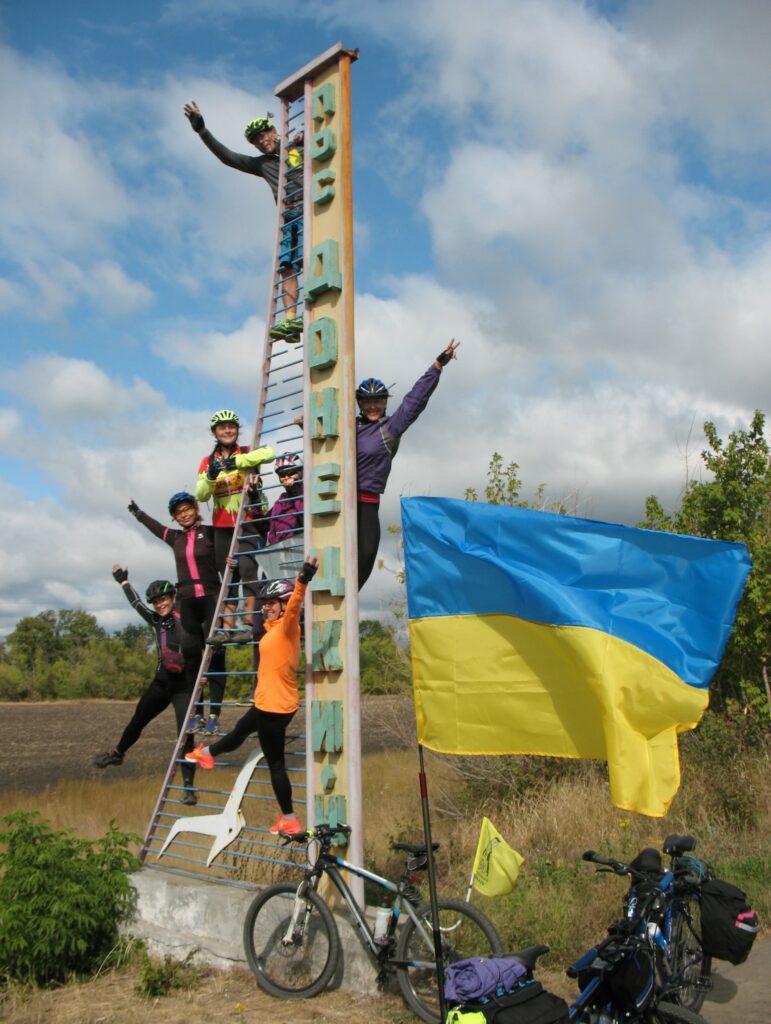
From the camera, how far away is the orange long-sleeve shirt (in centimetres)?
695

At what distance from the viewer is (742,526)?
41.0 feet

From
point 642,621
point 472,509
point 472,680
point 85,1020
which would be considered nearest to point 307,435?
point 472,509

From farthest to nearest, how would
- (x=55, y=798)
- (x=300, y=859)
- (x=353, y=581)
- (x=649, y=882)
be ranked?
(x=55, y=798) → (x=300, y=859) → (x=353, y=581) → (x=649, y=882)

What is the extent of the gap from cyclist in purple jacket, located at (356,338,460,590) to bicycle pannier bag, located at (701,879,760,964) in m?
3.14

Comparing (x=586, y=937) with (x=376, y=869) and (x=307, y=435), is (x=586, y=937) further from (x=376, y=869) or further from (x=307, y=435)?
(x=307, y=435)

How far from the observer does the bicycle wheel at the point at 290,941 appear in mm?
6262

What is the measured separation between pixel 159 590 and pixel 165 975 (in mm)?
3135

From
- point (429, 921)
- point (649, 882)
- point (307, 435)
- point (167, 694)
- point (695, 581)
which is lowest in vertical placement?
point (429, 921)

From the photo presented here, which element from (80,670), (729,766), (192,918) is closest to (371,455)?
(192,918)

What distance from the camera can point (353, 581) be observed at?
7.04 metres

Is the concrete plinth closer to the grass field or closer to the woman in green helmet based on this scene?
the grass field

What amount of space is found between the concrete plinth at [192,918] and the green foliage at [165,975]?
118mm

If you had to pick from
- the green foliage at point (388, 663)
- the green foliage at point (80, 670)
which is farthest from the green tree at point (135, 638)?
the green foliage at point (388, 663)

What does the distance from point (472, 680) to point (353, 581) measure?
1510 mm
